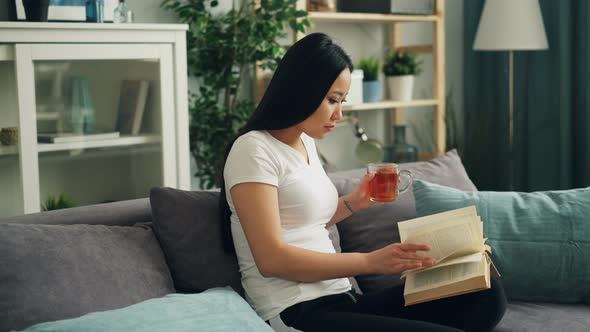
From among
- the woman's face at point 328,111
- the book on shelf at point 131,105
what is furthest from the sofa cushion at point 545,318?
the book on shelf at point 131,105

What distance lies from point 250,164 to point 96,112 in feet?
3.71

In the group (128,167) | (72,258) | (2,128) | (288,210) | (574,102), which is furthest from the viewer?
(574,102)

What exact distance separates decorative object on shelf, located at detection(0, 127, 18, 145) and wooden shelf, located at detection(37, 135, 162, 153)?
0.25ft

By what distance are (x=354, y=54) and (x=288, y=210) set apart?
238 cm

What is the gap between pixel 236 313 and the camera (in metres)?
1.60

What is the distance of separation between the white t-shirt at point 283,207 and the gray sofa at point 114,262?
4.0 inches

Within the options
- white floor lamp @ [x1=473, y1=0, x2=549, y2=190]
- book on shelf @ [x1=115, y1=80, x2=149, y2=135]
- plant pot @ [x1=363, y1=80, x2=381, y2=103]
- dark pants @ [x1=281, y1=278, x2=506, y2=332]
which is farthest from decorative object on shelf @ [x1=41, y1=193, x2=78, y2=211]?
white floor lamp @ [x1=473, y1=0, x2=549, y2=190]

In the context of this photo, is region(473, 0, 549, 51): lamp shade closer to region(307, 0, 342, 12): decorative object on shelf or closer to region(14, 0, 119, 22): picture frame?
region(307, 0, 342, 12): decorative object on shelf

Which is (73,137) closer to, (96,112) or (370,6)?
(96,112)

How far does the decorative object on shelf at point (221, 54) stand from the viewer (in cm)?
321

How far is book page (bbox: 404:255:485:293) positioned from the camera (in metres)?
1.66

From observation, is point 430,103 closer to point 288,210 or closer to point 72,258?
point 288,210

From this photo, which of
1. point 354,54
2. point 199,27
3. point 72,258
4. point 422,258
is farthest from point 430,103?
point 72,258

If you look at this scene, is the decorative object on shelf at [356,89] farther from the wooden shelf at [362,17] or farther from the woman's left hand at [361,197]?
the woman's left hand at [361,197]
